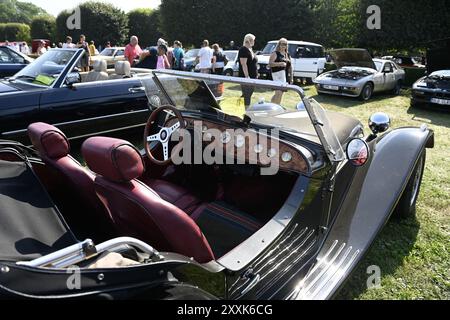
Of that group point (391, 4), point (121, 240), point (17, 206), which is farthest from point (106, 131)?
point (391, 4)

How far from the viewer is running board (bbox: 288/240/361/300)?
205cm

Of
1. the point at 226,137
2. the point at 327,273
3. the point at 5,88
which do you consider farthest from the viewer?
the point at 5,88

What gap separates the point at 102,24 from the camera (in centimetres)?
3350

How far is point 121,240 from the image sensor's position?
1.43m

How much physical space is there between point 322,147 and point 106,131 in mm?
3901

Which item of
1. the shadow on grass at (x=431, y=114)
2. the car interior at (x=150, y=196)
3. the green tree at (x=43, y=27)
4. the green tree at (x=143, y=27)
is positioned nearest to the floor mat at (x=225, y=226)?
the car interior at (x=150, y=196)

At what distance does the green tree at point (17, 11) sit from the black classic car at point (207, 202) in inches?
3168

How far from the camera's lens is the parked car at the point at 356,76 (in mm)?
10551

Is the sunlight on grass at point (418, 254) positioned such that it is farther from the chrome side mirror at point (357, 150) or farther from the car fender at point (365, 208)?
the chrome side mirror at point (357, 150)

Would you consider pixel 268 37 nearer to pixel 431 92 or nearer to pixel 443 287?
pixel 431 92

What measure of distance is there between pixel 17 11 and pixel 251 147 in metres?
94.0

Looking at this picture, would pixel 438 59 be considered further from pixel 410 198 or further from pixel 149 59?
pixel 410 198

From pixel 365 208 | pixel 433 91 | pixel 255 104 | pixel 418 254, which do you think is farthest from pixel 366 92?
pixel 255 104

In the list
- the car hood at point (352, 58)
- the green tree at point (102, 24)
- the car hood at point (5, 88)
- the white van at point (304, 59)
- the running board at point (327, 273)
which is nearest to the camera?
the running board at point (327, 273)
